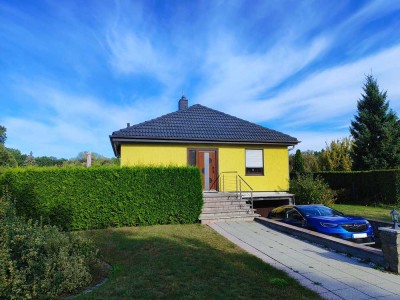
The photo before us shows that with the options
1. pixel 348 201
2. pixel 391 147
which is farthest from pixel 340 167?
pixel 348 201

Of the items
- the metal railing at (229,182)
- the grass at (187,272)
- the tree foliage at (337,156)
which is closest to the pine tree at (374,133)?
the tree foliage at (337,156)

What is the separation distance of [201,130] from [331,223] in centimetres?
975

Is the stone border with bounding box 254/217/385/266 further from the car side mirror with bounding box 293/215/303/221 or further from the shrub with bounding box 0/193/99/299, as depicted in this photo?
the shrub with bounding box 0/193/99/299

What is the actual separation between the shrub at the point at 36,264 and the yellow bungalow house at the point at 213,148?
33.1ft

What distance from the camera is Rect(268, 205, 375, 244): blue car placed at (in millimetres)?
8852

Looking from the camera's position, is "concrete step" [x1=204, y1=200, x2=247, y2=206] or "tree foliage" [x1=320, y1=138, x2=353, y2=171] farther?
"tree foliage" [x1=320, y1=138, x2=353, y2=171]

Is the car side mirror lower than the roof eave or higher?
lower

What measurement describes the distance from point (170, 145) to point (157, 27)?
6499 mm

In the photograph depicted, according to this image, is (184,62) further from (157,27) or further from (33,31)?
(33,31)

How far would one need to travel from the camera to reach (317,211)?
34.6ft

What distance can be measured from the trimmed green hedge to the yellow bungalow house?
379 cm

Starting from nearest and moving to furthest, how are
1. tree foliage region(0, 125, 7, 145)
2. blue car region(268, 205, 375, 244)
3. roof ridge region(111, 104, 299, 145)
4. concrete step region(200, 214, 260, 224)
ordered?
1. blue car region(268, 205, 375, 244)
2. concrete step region(200, 214, 260, 224)
3. roof ridge region(111, 104, 299, 145)
4. tree foliage region(0, 125, 7, 145)

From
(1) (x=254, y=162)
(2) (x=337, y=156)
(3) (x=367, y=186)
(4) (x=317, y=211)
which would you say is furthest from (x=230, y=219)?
(2) (x=337, y=156)

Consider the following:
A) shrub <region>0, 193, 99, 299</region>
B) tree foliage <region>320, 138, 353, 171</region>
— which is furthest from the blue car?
tree foliage <region>320, 138, 353, 171</region>
